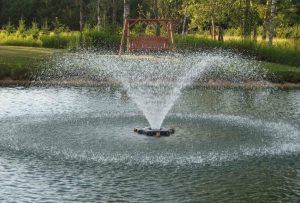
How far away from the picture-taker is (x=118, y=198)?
31.8ft

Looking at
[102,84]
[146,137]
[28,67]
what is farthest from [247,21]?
[146,137]

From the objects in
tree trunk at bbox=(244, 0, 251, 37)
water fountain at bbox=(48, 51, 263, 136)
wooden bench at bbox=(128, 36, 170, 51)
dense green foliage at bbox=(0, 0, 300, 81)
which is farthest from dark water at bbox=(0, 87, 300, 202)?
tree trunk at bbox=(244, 0, 251, 37)

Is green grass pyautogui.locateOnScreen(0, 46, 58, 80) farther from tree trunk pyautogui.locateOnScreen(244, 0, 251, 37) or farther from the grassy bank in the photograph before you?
tree trunk pyautogui.locateOnScreen(244, 0, 251, 37)

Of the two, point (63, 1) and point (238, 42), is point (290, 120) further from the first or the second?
point (63, 1)

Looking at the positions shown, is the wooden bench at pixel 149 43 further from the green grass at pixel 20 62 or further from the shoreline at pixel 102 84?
the shoreline at pixel 102 84

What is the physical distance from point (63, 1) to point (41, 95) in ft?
160

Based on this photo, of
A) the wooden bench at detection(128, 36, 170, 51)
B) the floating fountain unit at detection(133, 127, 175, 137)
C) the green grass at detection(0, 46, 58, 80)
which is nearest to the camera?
the floating fountain unit at detection(133, 127, 175, 137)

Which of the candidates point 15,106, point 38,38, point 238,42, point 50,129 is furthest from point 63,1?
point 50,129

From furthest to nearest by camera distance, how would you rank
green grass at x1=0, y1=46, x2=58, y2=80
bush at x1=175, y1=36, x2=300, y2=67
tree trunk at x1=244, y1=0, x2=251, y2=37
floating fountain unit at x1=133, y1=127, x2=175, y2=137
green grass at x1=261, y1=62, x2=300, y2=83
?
tree trunk at x1=244, y1=0, x2=251, y2=37, bush at x1=175, y1=36, x2=300, y2=67, green grass at x1=261, y1=62, x2=300, y2=83, green grass at x1=0, y1=46, x2=58, y2=80, floating fountain unit at x1=133, y1=127, x2=175, y2=137

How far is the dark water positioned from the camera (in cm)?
1020

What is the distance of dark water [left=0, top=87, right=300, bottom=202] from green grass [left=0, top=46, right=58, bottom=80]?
4.87m

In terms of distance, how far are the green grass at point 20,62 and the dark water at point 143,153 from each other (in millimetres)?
4874

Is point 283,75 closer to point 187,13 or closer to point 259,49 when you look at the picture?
point 259,49

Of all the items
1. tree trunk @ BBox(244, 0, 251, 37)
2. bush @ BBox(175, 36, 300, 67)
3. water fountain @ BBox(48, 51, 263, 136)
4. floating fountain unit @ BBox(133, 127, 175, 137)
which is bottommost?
floating fountain unit @ BBox(133, 127, 175, 137)
